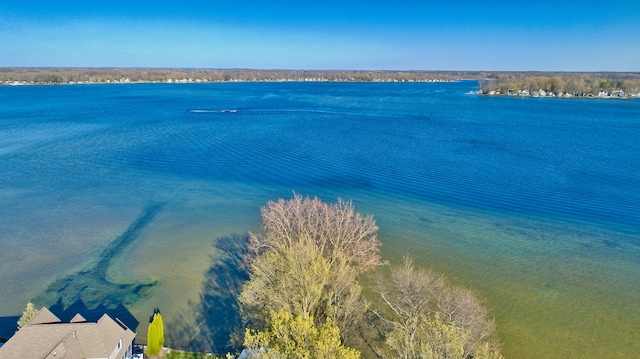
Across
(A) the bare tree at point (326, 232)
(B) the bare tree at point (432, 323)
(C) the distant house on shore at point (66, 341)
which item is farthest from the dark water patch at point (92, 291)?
(B) the bare tree at point (432, 323)

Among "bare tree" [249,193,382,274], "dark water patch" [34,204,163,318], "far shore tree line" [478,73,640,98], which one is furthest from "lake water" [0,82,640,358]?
"far shore tree line" [478,73,640,98]

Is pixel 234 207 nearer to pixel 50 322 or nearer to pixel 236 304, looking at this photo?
pixel 236 304

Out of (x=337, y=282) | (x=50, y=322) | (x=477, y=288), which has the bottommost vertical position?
(x=477, y=288)

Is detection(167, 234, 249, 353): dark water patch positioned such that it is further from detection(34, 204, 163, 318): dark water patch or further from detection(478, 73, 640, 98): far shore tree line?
detection(478, 73, 640, 98): far shore tree line

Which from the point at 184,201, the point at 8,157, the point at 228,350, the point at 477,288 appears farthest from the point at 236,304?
the point at 8,157

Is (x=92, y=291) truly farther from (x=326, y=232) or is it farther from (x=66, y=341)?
(x=326, y=232)

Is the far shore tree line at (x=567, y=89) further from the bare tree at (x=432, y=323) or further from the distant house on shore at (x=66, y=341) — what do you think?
the distant house on shore at (x=66, y=341)

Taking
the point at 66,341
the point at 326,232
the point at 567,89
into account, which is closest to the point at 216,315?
the point at 66,341
